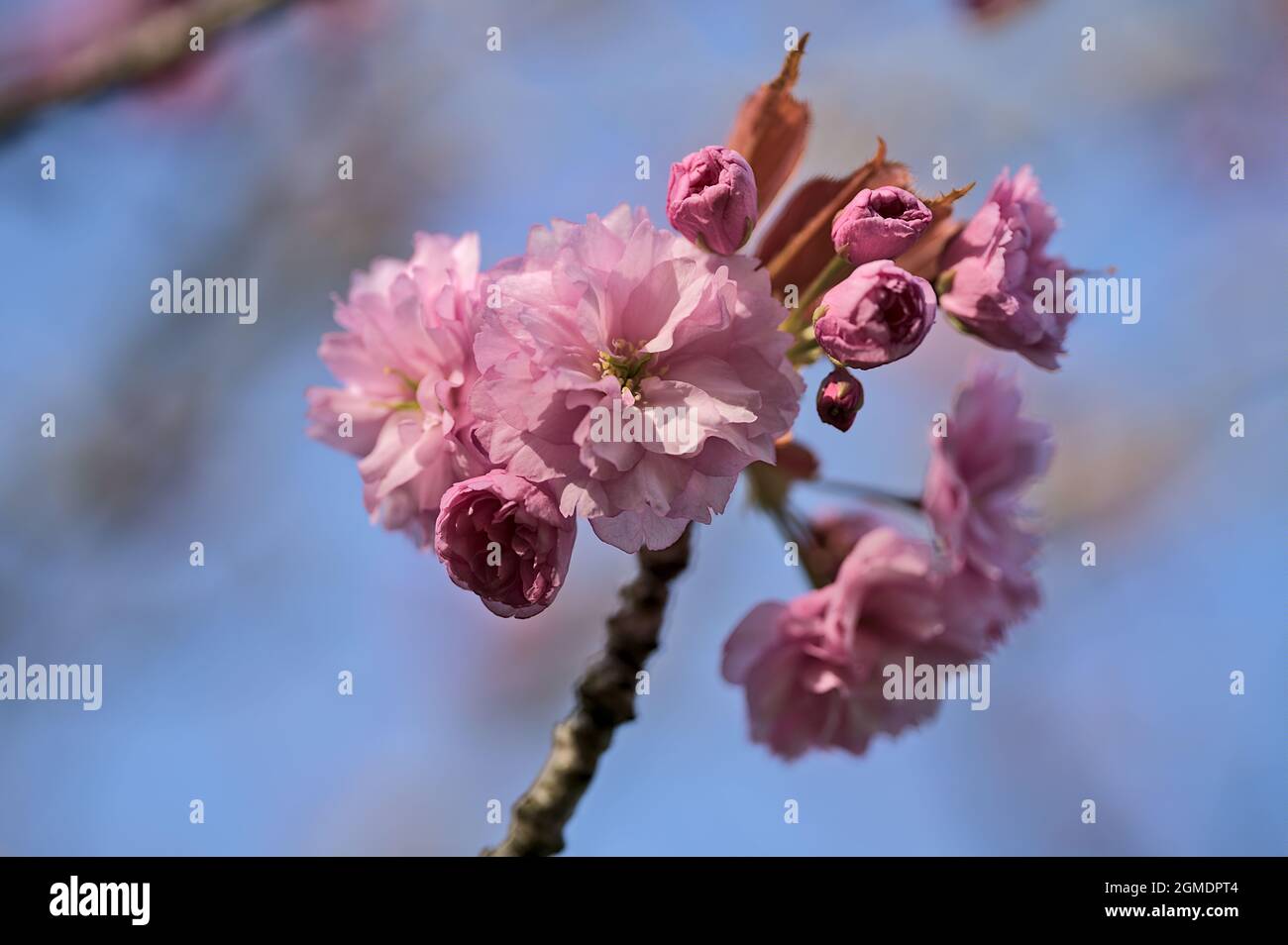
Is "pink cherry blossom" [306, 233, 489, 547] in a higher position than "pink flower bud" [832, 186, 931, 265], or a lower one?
lower

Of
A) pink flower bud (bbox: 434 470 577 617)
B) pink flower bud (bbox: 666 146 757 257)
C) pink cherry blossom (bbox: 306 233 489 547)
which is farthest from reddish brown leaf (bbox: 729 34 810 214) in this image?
pink flower bud (bbox: 434 470 577 617)

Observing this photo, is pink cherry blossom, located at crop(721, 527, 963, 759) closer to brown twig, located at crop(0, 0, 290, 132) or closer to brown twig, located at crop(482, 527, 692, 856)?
brown twig, located at crop(482, 527, 692, 856)

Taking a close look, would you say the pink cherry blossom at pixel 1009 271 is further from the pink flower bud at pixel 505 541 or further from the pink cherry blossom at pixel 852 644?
the pink flower bud at pixel 505 541

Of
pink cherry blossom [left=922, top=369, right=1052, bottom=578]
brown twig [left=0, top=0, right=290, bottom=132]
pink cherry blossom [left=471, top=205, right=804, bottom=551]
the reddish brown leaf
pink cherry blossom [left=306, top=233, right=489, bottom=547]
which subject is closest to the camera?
pink cherry blossom [left=471, top=205, right=804, bottom=551]

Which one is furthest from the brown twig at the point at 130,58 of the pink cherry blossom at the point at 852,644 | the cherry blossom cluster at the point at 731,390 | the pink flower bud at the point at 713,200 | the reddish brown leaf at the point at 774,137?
the pink cherry blossom at the point at 852,644
